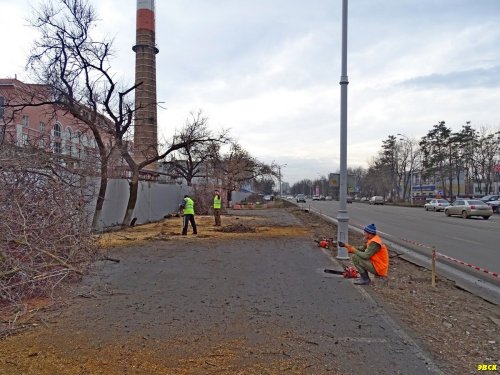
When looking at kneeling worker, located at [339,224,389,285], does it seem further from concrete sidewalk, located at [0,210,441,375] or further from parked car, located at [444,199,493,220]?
parked car, located at [444,199,493,220]

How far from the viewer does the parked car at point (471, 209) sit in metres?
29.6

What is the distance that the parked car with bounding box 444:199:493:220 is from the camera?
97.2ft

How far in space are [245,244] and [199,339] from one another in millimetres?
8995

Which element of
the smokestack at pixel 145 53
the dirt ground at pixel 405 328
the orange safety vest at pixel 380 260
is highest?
the smokestack at pixel 145 53

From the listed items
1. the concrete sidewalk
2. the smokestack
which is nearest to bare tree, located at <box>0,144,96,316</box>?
the concrete sidewalk

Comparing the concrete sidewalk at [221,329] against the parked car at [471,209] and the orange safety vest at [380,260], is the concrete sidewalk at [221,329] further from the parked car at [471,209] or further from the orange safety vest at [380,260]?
the parked car at [471,209]

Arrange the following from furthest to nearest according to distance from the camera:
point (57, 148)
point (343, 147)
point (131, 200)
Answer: point (131, 200) → point (57, 148) → point (343, 147)

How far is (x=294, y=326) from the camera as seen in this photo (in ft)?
16.9

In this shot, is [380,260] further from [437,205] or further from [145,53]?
[437,205]

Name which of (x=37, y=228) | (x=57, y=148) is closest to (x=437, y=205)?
(x=57, y=148)

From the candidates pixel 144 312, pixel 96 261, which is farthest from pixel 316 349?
pixel 96 261

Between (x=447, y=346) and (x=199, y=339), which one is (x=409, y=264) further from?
(x=199, y=339)

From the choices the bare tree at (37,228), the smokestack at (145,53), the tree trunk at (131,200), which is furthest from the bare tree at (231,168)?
the bare tree at (37,228)

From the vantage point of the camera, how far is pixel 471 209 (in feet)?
99.2
